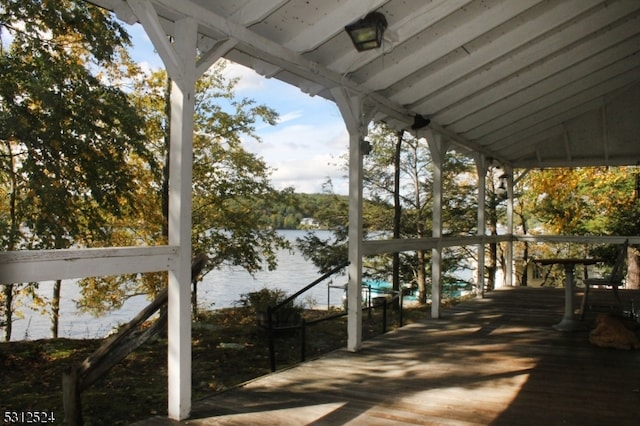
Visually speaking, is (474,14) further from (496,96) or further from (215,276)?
(215,276)

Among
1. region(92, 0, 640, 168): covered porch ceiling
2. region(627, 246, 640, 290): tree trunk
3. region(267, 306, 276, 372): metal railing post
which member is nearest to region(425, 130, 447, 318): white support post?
region(92, 0, 640, 168): covered porch ceiling

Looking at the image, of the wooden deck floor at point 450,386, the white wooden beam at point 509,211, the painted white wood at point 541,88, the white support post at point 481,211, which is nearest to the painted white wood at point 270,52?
the painted white wood at point 541,88

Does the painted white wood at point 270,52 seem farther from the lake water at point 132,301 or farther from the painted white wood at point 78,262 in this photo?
the lake water at point 132,301

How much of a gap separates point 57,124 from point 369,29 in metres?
5.37

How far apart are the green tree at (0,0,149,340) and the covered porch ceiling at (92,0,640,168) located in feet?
13.5

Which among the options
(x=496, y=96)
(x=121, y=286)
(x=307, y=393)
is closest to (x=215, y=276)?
(x=121, y=286)

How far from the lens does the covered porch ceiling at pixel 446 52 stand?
10.9ft

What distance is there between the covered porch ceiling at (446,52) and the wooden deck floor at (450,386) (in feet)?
7.65

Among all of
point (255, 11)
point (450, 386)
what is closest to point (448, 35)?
point (255, 11)

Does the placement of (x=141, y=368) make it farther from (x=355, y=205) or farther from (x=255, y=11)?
(x=255, y=11)

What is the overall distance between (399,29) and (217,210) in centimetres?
723

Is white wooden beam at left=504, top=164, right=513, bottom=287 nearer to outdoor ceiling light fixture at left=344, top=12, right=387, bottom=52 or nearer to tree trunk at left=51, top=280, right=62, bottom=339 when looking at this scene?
outdoor ceiling light fixture at left=344, top=12, right=387, bottom=52

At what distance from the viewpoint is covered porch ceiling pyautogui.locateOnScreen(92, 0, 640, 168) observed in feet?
10.9

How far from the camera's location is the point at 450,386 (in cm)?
365
